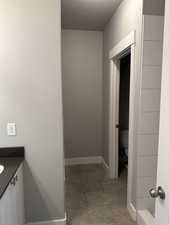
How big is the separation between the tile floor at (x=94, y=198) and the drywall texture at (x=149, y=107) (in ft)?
1.34

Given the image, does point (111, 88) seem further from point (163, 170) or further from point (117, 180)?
point (163, 170)

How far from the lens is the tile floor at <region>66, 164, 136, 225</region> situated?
2191 mm

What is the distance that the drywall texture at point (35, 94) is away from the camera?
1746mm

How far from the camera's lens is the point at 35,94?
6.02 feet

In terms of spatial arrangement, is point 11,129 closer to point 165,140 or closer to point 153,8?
point 165,140

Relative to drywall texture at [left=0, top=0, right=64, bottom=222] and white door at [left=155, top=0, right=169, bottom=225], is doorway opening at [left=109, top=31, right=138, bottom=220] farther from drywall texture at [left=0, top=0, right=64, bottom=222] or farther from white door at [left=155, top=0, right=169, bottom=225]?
white door at [left=155, top=0, right=169, bottom=225]

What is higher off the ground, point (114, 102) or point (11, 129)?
point (114, 102)

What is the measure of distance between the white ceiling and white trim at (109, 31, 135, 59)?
1.87 feet

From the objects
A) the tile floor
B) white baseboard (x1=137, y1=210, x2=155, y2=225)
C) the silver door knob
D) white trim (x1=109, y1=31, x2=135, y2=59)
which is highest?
white trim (x1=109, y1=31, x2=135, y2=59)

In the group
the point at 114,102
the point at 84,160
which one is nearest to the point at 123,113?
the point at 114,102

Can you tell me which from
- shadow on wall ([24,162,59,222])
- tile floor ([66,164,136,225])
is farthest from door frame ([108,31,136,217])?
shadow on wall ([24,162,59,222])

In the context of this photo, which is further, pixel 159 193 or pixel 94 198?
pixel 94 198

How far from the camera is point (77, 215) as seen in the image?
88.9 inches

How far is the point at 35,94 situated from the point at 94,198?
1726 mm
